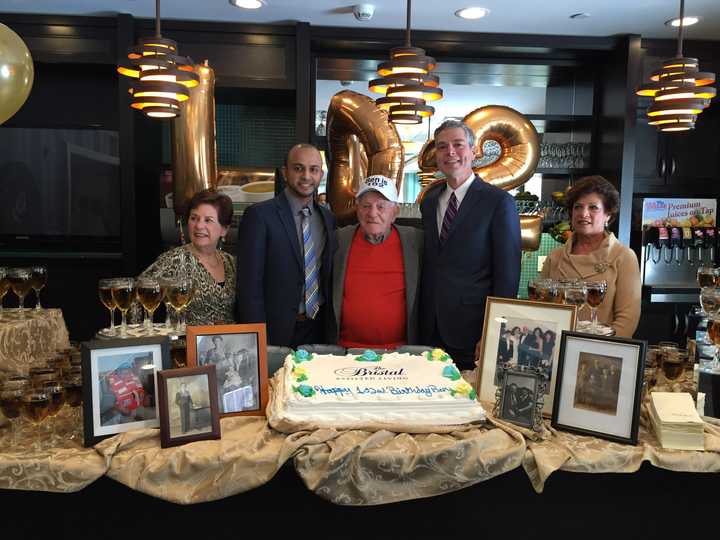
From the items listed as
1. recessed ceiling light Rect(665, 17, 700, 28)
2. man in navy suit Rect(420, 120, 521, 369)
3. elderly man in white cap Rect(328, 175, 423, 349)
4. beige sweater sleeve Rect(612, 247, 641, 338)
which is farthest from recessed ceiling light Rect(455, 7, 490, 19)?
beige sweater sleeve Rect(612, 247, 641, 338)

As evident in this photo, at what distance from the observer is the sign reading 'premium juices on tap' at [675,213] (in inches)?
190

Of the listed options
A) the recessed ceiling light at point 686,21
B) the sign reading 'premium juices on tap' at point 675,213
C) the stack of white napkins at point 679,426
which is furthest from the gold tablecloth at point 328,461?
the sign reading 'premium juices on tap' at point 675,213

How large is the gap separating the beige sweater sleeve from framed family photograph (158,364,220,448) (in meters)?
1.71

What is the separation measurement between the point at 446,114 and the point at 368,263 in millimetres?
3715

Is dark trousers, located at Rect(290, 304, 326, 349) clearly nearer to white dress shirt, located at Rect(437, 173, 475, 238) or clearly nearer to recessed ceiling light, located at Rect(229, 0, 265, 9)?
white dress shirt, located at Rect(437, 173, 475, 238)

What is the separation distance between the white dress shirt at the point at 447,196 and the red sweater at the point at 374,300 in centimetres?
31

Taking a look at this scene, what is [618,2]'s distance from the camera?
3.75 m

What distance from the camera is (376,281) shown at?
2486mm

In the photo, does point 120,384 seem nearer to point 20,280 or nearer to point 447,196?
point 20,280

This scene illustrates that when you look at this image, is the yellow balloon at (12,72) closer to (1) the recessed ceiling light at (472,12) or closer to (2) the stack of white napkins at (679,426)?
(2) the stack of white napkins at (679,426)

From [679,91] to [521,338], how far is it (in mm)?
1662

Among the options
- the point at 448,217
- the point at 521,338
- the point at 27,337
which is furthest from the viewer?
the point at 448,217

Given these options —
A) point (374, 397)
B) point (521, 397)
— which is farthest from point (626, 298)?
point (374, 397)

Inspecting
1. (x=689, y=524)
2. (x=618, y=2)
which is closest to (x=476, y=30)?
(x=618, y=2)
